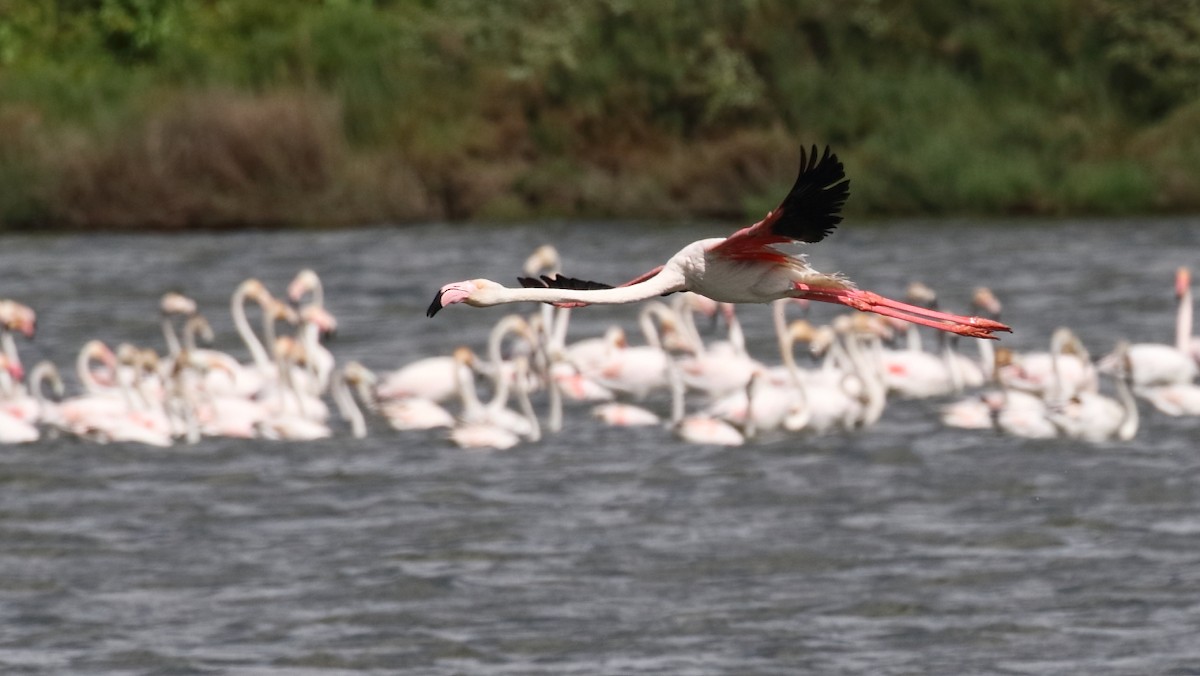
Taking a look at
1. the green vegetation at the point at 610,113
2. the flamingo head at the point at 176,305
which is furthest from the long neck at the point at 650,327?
the green vegetation at the point at 610,113

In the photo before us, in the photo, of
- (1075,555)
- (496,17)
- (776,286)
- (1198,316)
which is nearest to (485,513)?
(1075,555)

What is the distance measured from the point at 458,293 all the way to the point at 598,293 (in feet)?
1.81

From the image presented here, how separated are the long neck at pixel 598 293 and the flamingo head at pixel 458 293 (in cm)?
2

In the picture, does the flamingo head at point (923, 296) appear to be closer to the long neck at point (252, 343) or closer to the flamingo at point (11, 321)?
the long neck at point (252, 343)

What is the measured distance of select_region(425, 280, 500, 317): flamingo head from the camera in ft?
23.0

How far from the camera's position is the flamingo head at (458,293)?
7012 mm

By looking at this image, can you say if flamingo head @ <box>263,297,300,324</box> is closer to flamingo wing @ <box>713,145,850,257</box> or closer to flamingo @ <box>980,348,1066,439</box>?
flamingo @ <box>980,348,1066,439</box>

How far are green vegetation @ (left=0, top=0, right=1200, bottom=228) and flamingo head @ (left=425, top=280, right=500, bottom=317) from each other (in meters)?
22.6

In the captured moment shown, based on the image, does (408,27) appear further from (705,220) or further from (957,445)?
(957,445)

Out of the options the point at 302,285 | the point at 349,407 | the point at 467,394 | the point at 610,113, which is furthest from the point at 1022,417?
the point at 610,113

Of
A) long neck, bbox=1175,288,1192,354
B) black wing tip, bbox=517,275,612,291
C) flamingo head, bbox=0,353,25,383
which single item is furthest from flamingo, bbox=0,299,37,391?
black wing tip, bbox=517,275,612,291

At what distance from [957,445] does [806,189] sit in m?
10.1

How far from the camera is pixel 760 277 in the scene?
25.0 ft

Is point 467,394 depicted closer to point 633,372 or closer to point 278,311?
point 633,372
